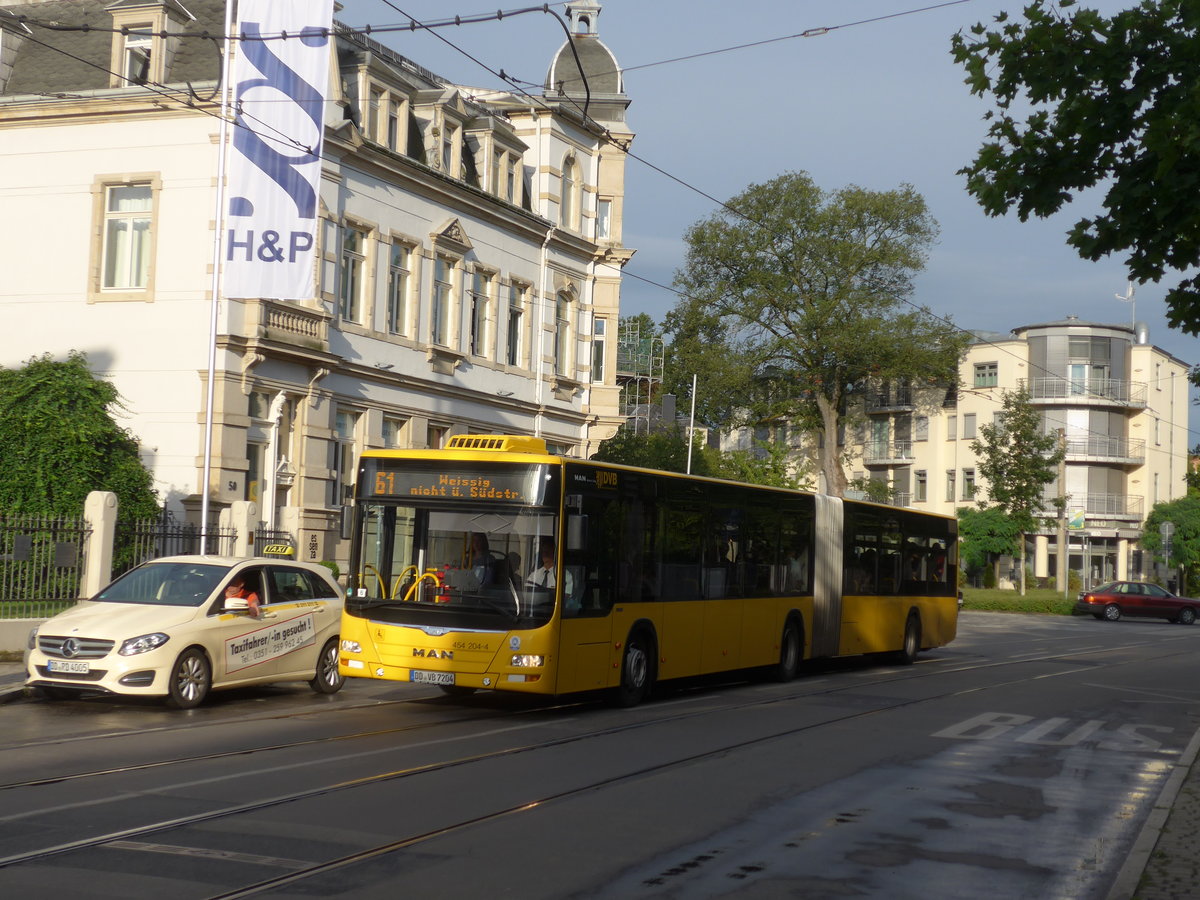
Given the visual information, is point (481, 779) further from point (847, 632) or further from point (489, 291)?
point (489, 291)

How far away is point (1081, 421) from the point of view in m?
81.2

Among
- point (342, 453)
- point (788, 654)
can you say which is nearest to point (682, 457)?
point (342, 453)

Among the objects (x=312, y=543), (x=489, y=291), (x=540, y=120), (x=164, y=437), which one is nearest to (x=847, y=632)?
(x=312, y=543)

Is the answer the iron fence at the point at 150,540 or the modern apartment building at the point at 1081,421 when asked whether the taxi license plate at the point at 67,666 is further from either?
the modern apartment building at the point at 1081,421

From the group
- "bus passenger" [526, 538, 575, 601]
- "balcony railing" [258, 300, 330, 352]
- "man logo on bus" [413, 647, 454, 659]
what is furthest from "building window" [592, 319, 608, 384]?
"man logo on bus" [413, 647, 454, 659]

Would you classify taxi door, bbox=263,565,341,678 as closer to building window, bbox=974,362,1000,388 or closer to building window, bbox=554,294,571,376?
building window, bbox=554,294,571,376

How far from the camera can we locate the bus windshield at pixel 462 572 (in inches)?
608

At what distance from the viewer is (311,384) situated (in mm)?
30000

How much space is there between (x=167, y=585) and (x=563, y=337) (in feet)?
82.4

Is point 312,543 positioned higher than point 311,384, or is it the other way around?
point 311,384

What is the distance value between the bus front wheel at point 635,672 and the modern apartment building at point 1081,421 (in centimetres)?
6366

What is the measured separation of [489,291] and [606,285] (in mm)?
5662

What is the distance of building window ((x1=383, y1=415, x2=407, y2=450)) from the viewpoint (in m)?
33.7

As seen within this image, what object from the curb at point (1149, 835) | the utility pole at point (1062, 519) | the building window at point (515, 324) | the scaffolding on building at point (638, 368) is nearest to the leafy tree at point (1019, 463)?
the utility pole at point (1062, 519)
